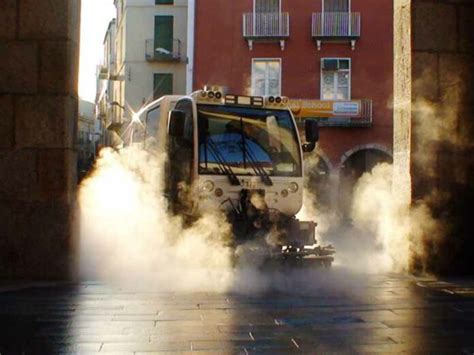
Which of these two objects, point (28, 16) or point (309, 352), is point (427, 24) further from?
point (309, 352)

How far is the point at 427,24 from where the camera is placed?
9219 millimetres

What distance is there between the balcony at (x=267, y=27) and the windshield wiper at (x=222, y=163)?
63.7 feet

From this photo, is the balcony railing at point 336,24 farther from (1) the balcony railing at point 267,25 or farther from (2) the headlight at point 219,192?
(2) the headlight at point 219,192

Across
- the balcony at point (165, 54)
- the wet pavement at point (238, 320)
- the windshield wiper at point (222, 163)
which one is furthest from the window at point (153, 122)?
the balcony at point (165, 54)

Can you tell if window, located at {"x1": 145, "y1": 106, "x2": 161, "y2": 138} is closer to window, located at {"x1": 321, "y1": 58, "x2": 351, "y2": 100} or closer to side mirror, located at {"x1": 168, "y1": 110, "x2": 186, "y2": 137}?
side mirror, located at {"x1": 168, "y1": 110, "x2": 186, "y2": 137}

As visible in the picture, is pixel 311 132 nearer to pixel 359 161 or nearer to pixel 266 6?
pixel 359 161

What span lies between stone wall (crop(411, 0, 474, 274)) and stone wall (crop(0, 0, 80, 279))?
4.56m

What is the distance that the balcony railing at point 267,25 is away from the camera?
94.2 feet

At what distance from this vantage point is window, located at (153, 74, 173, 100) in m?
32.8

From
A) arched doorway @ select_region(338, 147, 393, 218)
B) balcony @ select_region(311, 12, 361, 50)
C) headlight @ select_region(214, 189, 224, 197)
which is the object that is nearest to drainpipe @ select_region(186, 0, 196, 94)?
balcony @ select_region(311, 12, 361, 50)

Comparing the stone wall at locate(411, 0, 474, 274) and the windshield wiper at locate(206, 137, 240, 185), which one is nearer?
the stone wall at locate(411, 0, 474, 274)

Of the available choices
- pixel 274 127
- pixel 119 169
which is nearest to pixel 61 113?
pixel 274 127

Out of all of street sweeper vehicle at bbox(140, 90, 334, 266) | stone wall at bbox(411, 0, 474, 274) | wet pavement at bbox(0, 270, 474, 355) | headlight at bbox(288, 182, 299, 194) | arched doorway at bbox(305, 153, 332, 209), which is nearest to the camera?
wet pavement at bbox(0, 270, 474, 355)

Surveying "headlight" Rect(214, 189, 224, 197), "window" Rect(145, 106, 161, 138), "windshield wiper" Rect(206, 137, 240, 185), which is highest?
"window" Rect(145, 106, 161, 138)
